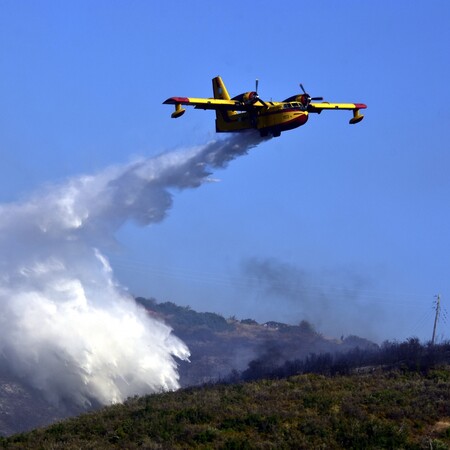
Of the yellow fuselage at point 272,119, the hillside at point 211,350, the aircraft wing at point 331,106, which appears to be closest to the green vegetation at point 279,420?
the hillside at point 211,350

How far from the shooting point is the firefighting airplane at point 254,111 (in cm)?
6241

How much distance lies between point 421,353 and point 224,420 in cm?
1501

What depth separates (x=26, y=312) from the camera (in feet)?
211

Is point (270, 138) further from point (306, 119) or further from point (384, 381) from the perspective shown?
point (384, 381)

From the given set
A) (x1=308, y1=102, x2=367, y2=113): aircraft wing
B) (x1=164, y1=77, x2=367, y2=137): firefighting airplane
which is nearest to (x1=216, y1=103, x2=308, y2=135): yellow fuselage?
(x1=164, y1=77, x2=367, y2=137): firefighting airplane

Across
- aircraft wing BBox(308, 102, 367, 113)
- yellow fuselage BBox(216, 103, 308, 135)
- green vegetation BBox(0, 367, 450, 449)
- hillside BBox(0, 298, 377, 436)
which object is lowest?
green vegetation BBox(0, 367, 450, 449)

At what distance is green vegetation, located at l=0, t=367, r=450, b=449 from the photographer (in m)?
34.8

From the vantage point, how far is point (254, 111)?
6391cm

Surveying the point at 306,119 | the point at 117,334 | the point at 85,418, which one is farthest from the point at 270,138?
the point at 85,418

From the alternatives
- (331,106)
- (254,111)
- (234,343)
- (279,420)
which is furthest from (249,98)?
(234,343)

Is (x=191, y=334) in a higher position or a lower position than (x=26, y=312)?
higher

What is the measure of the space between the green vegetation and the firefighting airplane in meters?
23.5

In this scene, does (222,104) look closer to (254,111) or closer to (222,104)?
(222,104)

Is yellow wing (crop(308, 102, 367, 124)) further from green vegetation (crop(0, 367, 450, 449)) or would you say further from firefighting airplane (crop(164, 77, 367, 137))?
green vegetation (crop(0, 367, 450, 449))
